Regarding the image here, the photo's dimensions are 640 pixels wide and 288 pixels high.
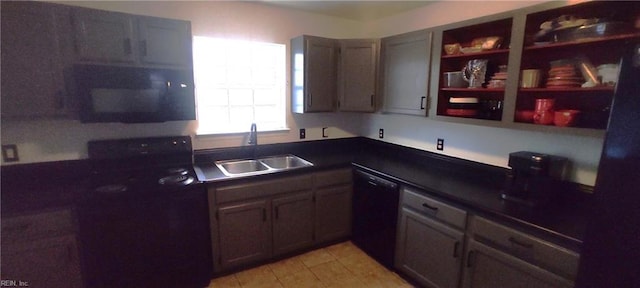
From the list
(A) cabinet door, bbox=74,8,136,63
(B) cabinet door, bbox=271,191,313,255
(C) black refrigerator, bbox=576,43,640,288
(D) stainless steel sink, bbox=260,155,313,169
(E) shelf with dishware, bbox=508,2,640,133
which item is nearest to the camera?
(C) black refrigerator, bbox=576,43,640,288

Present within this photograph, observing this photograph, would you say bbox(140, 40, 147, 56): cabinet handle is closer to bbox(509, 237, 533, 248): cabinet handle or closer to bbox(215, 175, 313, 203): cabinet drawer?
bbox(215, 175, 313, 203): cabinet drawer

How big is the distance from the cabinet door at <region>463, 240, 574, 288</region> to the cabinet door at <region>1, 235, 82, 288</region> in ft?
8.34

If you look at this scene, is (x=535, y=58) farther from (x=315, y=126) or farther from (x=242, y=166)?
(x=242, y=166)

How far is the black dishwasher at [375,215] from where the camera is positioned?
2.42m

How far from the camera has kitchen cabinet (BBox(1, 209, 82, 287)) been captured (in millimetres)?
1672

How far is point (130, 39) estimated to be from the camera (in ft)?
6.68

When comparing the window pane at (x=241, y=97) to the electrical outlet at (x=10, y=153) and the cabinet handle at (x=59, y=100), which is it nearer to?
the cabinet handle at (x=59, y=100)

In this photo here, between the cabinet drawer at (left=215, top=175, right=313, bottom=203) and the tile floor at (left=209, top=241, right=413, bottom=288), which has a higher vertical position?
the cabinet drawer at (left=215, top=175, right=313, bottom=203)

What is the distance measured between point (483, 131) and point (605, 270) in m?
1.29

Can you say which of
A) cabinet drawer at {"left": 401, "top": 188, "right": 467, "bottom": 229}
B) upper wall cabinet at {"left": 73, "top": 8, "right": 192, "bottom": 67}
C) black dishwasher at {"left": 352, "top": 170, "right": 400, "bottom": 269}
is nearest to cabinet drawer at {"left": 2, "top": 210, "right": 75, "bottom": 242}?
upper wall cabinet at {"left": 73, "top": 8, "right": 192, "bottom": 67}

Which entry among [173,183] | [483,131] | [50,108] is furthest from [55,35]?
[483,131]

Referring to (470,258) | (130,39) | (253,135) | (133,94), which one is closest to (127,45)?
(130,39)

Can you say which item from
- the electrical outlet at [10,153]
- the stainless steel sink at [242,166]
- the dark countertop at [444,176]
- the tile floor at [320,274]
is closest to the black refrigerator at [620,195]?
the dark countertop at [444,176]

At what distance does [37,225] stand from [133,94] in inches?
38.5
